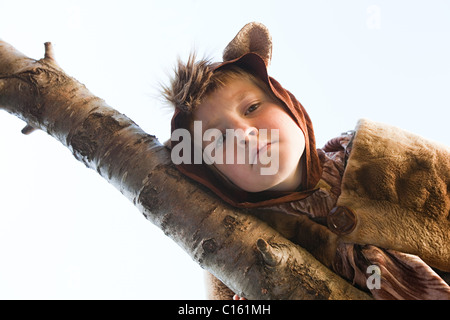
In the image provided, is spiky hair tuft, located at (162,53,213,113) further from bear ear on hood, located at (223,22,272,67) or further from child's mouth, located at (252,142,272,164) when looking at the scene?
child's mouth, located at (252,142,272,164)

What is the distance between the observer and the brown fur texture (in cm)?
65

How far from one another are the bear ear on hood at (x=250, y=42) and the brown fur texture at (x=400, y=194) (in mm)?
346

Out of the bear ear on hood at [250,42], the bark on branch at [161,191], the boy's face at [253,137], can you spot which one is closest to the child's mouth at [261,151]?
the boy's face at [253,137]

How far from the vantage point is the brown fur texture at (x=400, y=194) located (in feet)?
2.13

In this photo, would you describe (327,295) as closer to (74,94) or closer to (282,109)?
(282,109)

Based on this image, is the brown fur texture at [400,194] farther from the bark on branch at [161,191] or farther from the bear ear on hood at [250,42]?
the bear ear on hood at [250,42]

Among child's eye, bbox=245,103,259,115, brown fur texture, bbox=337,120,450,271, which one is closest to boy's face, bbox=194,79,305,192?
child's eye, bbox=245,103,259,115

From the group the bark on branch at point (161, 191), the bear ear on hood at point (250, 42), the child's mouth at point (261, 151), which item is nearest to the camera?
the bark on branch at point (161, 191)

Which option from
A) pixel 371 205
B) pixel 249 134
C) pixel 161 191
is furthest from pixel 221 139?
pixel 371 205

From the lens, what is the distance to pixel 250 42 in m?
0.90

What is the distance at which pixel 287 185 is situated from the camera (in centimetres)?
82

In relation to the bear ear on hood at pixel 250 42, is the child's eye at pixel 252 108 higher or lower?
lower
